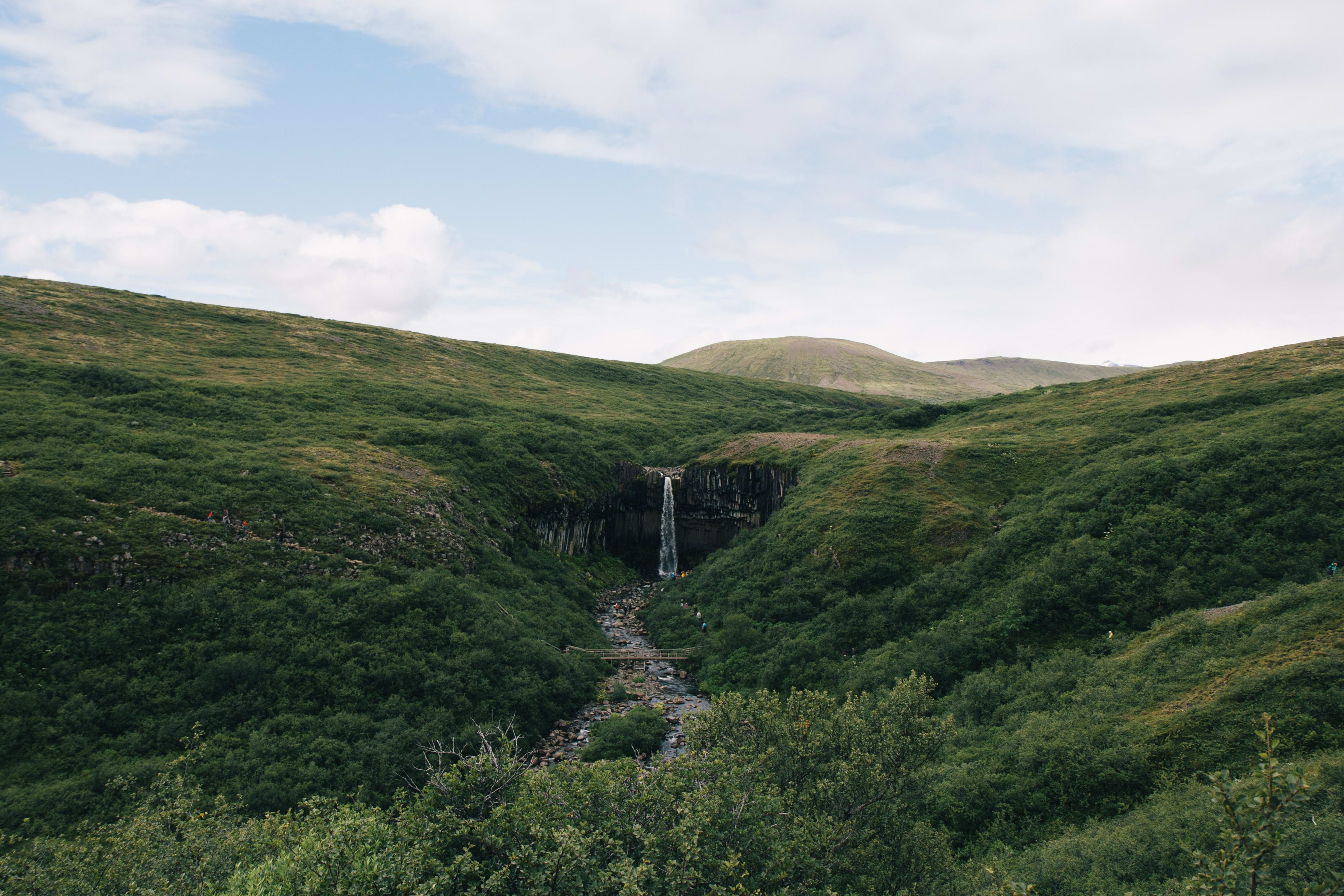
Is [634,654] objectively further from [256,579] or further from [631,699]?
[256,579]

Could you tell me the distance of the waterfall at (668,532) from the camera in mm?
69125

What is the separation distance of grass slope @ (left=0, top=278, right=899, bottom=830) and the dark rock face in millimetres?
2420

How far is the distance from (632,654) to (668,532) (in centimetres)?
2523

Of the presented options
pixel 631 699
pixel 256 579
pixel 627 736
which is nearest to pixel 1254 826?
pixel 627 736

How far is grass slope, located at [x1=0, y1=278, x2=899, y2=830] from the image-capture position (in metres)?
27.1

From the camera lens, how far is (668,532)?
70.6 meters

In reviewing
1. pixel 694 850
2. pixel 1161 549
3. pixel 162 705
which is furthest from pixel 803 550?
pixel 162 705

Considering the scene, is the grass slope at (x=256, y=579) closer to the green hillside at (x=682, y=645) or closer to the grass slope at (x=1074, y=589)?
the green hillside at (x=682, y=645)

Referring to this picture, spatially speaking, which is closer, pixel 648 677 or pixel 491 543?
pixel 648 677

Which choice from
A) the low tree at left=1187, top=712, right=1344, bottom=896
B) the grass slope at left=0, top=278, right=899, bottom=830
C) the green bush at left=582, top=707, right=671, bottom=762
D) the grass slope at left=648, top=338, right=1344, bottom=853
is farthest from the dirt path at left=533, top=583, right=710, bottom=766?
the low tree at left=1187, top=712, right=1344, bottom=896

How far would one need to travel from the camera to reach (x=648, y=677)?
143 feet

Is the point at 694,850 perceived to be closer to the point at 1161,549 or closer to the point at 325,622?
the point at 325,622

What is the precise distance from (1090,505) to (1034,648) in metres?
12.8

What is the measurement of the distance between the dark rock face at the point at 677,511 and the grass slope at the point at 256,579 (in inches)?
95.3
